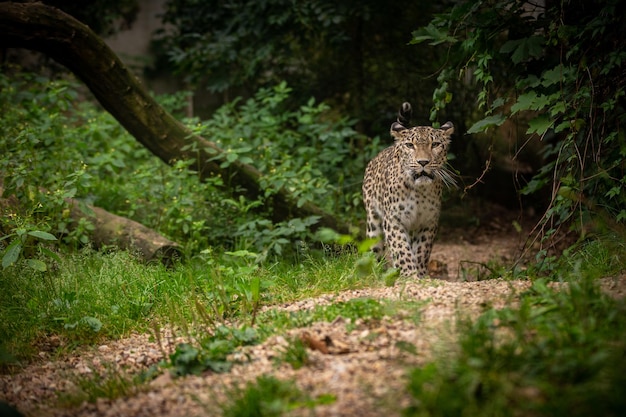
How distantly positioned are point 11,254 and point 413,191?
13.4 feet

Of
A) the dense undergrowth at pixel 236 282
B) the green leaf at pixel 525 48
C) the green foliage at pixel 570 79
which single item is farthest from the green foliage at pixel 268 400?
the green leaf at pixel 525 48

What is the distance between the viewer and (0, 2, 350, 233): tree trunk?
7.20m

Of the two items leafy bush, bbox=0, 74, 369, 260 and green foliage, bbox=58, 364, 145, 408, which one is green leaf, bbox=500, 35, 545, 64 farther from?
green foliage, bbox=58, 364, 145, 408

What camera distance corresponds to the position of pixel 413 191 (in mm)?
7367

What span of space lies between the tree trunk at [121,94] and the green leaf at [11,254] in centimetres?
255

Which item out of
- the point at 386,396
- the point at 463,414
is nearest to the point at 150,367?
the point at 386,396

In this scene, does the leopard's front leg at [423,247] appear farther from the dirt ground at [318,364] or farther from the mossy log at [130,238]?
the mossy log at [130,238]

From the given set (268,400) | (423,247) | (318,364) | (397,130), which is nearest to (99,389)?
(268,400)

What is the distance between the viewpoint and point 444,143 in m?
7.16

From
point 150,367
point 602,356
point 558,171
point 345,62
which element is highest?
point 345,62

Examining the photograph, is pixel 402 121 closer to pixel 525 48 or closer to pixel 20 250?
pixel 525 48

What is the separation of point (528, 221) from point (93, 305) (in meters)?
7.44

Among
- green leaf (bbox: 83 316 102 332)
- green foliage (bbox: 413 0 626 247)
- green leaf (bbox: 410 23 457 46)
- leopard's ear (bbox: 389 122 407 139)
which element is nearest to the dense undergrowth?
green leaf (bbox: 83 316 102 332)

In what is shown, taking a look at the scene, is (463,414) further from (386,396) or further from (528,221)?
(528,221)
